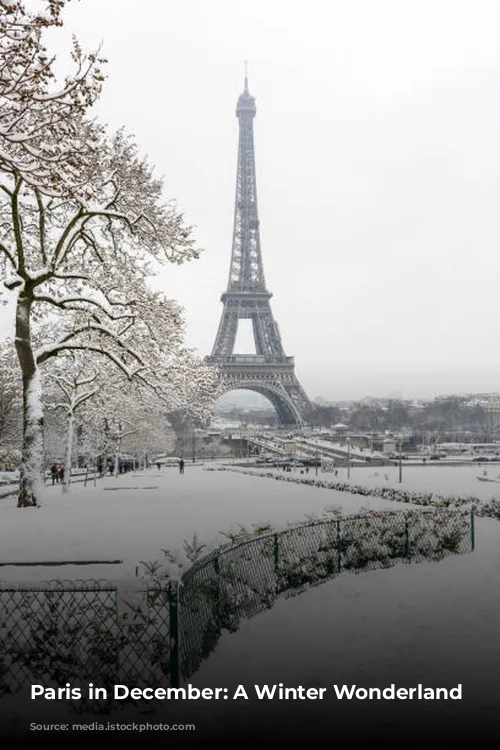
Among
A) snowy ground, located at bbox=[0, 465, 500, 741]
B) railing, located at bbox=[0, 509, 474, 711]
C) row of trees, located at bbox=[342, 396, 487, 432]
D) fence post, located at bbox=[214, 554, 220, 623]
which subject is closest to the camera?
snowy ground, located at bbox=[0, 465, 500, 741]

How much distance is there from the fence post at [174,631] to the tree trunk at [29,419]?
14.8 meters

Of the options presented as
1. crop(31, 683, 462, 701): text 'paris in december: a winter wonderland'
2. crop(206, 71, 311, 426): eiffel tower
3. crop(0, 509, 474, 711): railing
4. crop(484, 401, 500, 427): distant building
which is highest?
crop(206, 71, 311, 426): eiffel tower

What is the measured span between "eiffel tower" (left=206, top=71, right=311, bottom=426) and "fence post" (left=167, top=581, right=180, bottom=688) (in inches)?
3925

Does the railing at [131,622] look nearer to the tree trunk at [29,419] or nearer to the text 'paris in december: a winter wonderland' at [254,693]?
the text 'paris in december: a winter wonderland' at [254,693]

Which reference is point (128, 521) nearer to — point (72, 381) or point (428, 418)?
point (72, 381)

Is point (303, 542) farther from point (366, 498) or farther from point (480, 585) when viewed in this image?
point (366, 498)

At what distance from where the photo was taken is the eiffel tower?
112 metres

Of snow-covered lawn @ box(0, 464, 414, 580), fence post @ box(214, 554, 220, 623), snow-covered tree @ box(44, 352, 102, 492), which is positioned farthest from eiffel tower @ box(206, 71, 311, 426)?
fence post @ box(214, 554, 220, 623)

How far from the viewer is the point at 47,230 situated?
23.9 meters

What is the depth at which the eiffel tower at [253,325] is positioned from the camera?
368 ft

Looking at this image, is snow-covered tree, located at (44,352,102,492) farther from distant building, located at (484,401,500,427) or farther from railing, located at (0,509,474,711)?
distant building, located at (484,401,500,427)

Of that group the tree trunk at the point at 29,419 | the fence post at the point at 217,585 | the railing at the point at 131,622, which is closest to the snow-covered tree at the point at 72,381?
the tree trunk at the point at 29,419

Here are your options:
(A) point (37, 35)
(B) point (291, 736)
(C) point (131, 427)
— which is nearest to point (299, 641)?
(B) point (291, 736)

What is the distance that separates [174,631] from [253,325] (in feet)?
373
